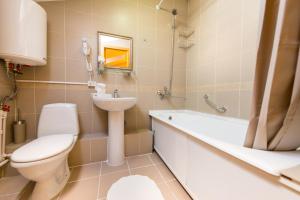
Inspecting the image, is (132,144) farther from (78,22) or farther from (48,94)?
(78,22)

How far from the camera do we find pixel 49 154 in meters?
0.96

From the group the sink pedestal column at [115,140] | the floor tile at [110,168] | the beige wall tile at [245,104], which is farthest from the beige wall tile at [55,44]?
the beige wall tile at [245,104]

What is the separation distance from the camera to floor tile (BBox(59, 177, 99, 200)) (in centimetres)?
109

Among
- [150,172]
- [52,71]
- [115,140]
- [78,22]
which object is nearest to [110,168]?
[115,140]

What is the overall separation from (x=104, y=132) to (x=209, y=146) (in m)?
1.44

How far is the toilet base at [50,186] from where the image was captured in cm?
103

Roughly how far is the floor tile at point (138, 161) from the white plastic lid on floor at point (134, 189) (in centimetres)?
22

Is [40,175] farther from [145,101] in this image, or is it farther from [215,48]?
[215,48]

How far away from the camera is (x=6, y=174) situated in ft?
4.28

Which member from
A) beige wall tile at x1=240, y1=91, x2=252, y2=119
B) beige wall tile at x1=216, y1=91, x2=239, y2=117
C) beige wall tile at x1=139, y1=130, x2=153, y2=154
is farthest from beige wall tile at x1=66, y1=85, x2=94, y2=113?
beige wall tile at x1=240, y1=91, x2=252, y2=119

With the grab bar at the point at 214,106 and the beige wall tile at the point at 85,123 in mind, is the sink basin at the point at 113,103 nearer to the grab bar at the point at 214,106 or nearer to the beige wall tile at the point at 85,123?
the beige wall tile at the point at 85,123

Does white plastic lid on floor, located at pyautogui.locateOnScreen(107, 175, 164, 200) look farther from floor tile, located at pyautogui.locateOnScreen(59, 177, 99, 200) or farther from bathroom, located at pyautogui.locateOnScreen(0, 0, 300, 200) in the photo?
floor tile, located at pyautogui.locateOnScreen(59, 177, 99, 200)

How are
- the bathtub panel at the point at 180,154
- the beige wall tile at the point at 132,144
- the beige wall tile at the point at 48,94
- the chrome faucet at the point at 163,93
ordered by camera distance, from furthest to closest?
the chrome faucet at the point at 163,93
the beige wall tile at the point at 132,144
the beige wall tile at the point at 48,94
the bathtub panel at the point at 180,154

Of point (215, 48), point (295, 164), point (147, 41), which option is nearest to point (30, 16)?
point (147, 41)
